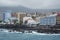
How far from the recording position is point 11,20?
698 cm

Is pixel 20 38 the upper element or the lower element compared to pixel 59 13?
lower

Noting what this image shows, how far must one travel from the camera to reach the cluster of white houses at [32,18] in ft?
22.7

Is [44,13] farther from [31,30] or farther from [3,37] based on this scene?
[3,37]

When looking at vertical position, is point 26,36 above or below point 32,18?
below

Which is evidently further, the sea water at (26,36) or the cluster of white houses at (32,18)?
the cluster of white houses at (32,18)

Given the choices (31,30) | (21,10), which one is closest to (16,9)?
(21,10)

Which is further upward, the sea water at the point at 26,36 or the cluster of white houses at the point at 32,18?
the cluster of white houses at the point at 32,18

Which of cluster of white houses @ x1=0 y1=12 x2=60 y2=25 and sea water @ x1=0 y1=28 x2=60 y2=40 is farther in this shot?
cluster of white houses @ x1=0 y1=12 x2=60 y2=25

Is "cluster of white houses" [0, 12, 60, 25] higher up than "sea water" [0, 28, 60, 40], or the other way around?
"cluster of white houses" [0, 12, 60, 25]

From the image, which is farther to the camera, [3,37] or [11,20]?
[11,20]

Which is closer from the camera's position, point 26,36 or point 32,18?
point 26,36

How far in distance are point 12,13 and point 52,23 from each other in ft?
2.75

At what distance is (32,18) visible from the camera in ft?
23.1

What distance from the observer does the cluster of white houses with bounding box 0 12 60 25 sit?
693 centimetres
